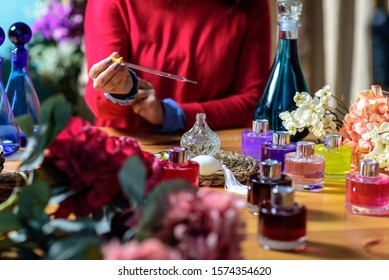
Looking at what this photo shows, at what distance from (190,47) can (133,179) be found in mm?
1333

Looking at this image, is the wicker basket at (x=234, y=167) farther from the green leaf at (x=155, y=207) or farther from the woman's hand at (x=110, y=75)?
the green leaf at (x=155, y=207)

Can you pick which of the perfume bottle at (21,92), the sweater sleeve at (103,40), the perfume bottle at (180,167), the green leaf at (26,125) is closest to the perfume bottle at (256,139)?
the perfume bottle at (180,167)

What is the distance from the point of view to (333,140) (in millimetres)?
1091

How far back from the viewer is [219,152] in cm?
124

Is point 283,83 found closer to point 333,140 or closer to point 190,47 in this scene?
point 333,140

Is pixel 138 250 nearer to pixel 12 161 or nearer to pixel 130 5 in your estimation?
pixel 12 161

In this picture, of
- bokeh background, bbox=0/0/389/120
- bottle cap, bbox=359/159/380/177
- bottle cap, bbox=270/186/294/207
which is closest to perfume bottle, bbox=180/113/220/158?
bottle cap, bbox=359/159/380/177

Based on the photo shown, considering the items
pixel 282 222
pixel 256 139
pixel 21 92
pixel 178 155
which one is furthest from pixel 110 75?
pixel 282 222

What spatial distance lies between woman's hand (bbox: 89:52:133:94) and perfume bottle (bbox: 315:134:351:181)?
1.47 feet

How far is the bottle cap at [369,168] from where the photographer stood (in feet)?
2.95

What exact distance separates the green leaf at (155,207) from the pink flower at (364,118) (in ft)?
2.02

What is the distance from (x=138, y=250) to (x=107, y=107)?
4.00ft

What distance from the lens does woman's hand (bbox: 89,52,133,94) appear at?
1311mm

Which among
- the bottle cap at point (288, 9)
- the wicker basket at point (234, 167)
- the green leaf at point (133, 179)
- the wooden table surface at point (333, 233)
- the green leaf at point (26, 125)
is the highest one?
the bottle cap at point (288, 9)
